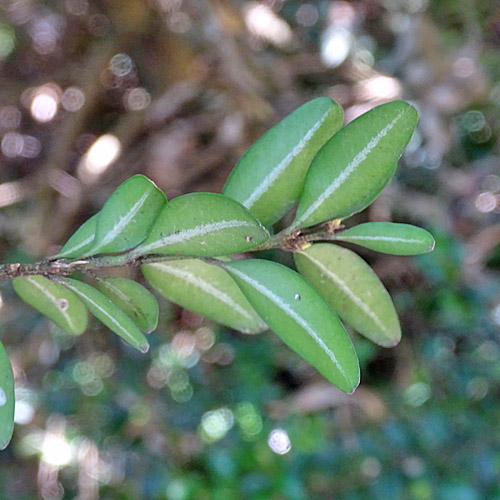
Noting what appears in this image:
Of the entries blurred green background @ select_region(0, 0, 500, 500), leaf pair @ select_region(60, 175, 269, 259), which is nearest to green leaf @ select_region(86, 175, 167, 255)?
leaf pair @ select_region(60, 175, 269, 259)

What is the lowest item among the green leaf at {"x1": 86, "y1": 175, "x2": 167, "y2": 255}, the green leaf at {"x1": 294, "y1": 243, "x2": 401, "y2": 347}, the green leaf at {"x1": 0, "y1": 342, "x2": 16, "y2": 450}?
the green leaf at {"x1": 294, "y1": 243, "x2": 401, "y2": 347}

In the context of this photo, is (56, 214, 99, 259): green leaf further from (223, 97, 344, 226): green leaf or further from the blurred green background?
the blurred green background

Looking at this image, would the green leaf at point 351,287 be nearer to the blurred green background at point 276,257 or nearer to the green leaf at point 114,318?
the green leaf at point 114,318

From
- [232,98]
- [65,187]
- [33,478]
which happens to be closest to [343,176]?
[232,98]

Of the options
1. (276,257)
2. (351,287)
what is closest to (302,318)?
(351,287)

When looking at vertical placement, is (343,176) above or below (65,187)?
above

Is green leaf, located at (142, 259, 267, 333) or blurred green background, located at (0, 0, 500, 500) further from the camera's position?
blurred green background, located at (0, 0, 500, 500)

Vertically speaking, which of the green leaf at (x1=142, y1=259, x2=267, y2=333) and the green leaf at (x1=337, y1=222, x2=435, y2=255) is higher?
the green leaf at (x1=337, y1=222, x2=435, y2=255)

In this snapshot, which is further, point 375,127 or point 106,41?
point 106,41

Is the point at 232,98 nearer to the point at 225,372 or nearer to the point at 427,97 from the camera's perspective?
the point at 427,97
